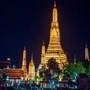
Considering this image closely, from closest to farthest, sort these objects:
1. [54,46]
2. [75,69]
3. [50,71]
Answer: [75,69], [50,71], [54,46]

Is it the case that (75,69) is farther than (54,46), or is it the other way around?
(54,46)

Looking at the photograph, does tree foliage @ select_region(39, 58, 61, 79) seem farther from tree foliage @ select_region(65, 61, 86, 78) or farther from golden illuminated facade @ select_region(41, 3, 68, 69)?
golden illuminated facade @ select_region(41, 3, 68, 69)

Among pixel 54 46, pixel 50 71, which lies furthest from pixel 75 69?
pixel 54 46

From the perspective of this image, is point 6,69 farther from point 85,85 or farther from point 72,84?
point 85,85

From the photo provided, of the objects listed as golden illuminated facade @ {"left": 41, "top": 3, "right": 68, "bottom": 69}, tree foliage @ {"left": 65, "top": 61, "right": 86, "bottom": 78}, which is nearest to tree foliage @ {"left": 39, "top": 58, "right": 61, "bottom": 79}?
tree foliage @ {"left": 65, "top": 61, "right": 86, "bottom": 78}

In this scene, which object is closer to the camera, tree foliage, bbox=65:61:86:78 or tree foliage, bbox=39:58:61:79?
tree foliage, bbox=65:61:86:78

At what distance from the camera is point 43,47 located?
112m

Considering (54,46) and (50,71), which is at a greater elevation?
(54,46)

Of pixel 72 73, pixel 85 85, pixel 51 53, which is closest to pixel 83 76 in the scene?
pixel 85 85

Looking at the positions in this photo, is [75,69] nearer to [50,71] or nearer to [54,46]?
[50,71]

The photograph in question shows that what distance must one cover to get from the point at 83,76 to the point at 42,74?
27.8m

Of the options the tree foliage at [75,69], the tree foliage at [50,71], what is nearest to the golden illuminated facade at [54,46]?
the tree foliage at [50,71]

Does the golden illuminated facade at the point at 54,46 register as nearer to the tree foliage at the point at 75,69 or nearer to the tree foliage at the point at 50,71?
the tree foliage at the point at 50,71

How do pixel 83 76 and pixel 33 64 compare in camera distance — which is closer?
pixel 83 76
